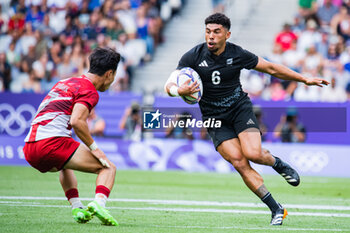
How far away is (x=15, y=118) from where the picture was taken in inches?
732

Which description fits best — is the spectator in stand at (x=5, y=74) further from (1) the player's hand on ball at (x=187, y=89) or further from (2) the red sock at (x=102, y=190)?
(2) the red sock at (x=102, y=190)

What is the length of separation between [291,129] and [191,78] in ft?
31.5

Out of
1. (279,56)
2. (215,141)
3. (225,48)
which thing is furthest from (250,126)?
(279,56)

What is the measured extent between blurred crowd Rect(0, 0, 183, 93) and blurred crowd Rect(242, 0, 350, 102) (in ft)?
13.9

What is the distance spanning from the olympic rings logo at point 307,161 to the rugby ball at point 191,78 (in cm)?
900

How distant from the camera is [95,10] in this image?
23.4m

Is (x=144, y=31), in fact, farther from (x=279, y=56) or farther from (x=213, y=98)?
A: (x=213, y=98)

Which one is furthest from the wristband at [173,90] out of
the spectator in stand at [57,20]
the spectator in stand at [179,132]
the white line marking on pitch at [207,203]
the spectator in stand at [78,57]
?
the spectator in stand at [57,20]

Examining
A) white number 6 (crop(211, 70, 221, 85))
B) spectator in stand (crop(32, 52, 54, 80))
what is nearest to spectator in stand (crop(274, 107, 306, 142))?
spectator in stand (crop(32, 52, 54, 80))

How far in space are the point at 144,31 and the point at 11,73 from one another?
4696 millimetres

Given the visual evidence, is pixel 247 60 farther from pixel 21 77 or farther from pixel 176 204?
pixel 21 77

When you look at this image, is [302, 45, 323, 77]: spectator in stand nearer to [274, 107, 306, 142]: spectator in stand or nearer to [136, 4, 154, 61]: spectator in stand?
[274, 107, 306, 142]: spectator in stand

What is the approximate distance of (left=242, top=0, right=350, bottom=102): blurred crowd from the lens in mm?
17688

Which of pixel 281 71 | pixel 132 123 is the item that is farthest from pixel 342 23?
pixel 281 71
